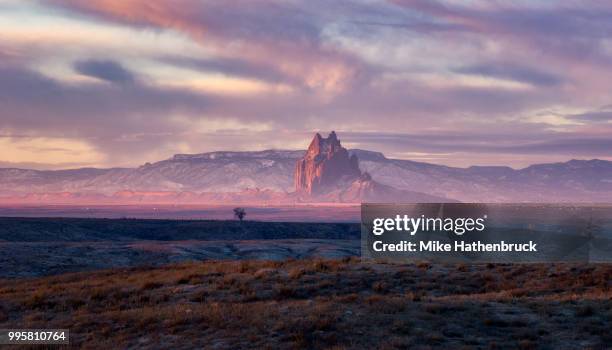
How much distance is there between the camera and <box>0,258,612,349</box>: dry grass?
2097 cm

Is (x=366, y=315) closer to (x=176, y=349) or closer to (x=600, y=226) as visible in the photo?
(x=176, y=349)

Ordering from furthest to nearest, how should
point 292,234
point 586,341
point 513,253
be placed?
point 292,234
point 513,253
point 586,341

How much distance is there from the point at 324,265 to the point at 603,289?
47.0 ft

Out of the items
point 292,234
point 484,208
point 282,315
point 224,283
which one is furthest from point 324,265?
point 292,234

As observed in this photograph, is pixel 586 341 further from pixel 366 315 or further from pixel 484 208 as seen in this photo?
pixel 484 208

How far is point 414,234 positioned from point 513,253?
5.40m

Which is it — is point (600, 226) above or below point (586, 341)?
above

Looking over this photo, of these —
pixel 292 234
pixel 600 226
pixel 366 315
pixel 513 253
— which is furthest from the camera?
pixel 292 234

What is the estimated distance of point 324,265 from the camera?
1449 inches

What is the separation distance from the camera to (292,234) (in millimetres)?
168500

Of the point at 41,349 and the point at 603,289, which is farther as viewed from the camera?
the point at 603,289

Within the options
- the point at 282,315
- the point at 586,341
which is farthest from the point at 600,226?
the point at 282,315

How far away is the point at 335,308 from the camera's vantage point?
79.0 feet

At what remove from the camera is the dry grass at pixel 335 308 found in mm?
20969
